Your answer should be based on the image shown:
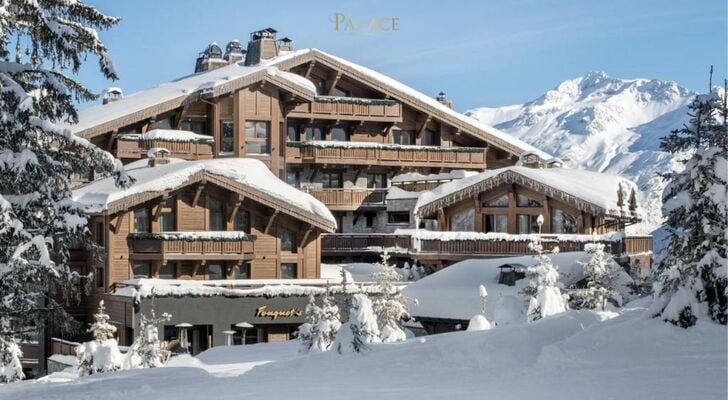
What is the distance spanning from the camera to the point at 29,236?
20.4m

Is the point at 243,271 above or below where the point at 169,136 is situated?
below

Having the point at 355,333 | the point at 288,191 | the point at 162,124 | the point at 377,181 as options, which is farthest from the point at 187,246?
the point at 355,333

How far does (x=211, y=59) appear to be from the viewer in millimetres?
69938

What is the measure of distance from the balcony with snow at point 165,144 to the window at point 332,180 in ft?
25.3

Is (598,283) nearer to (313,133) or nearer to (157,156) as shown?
(157,156)

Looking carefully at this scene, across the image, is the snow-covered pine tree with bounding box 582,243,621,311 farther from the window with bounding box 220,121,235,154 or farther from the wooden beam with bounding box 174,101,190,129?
the wooden beam with bounding box 174,101,190,129

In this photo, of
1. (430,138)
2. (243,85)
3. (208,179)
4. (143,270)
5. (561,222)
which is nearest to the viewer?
(208,179)

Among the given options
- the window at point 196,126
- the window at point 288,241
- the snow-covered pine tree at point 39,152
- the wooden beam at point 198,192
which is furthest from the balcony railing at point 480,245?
the snow-covered pine tree at point 39,152

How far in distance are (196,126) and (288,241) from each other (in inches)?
454

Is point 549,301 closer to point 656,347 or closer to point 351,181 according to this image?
point 656,347

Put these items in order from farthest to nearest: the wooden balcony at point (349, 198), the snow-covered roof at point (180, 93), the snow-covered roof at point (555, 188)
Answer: the wooden balcony at point (349, 198), the snow-covered roof at point (180, 93), the snow-covered roof at point (555, 188)

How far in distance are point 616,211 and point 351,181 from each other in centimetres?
1630

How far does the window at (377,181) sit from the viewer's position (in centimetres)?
6091

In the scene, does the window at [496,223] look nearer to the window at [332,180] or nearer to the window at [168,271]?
the window at [332,180]
